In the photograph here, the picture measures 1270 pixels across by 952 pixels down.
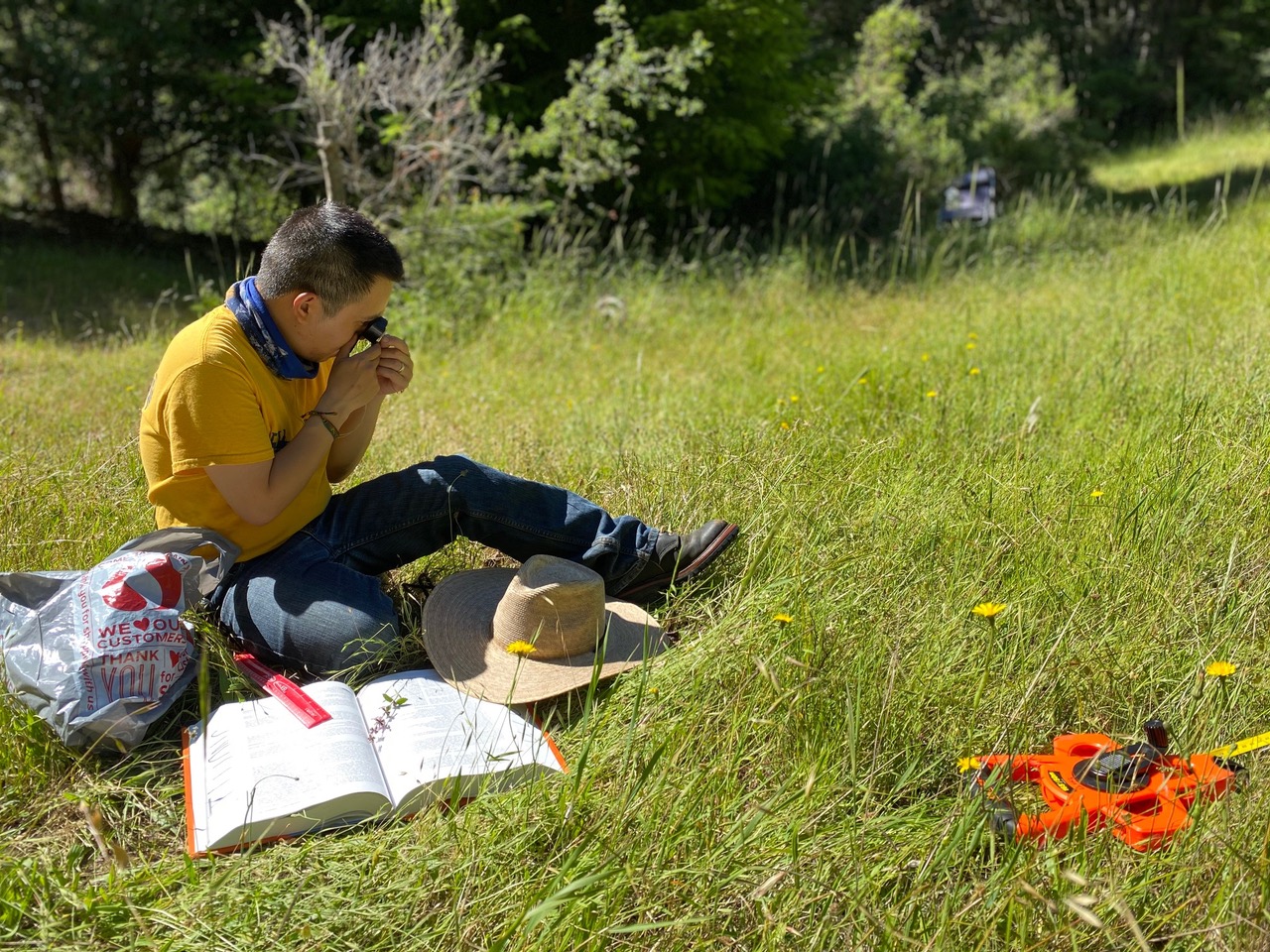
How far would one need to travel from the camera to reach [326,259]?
2.70 metres

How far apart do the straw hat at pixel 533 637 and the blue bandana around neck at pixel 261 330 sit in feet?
2.26

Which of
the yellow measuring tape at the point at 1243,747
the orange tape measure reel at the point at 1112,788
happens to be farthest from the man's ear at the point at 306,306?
the yellow measuring tape at the point at 1243,747

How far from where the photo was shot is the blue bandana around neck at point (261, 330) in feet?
9.00

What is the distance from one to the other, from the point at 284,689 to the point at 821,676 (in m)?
1.18

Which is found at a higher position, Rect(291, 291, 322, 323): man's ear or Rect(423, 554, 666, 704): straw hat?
Rect(291, 291, 322, 323): man's ear

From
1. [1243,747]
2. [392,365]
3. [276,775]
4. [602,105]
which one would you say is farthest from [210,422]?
[602,105]

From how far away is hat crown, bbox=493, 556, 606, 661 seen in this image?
2633 mm

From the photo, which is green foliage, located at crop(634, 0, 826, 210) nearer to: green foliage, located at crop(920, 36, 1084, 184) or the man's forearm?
green foliage, located at crop(920, 36, 1084, 184)

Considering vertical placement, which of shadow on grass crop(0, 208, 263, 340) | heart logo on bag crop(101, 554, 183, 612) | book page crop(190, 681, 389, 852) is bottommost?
shadow on grass crop(0, 208, 263, 340)

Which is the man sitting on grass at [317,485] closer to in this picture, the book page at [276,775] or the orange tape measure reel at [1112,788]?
the book page at [276,775]

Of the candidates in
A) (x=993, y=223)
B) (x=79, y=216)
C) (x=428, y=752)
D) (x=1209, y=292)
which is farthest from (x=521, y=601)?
(x=79, y=216)

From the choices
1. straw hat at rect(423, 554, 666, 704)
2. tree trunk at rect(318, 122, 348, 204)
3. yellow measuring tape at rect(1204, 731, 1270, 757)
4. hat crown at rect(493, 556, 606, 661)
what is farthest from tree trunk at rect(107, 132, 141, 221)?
yellow measuring tape at rect(1204, 731, 1270, 757)

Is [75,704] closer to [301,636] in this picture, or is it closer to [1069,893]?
[301,636]

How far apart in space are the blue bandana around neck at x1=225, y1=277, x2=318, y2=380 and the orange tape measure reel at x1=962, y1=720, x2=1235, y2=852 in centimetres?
184
